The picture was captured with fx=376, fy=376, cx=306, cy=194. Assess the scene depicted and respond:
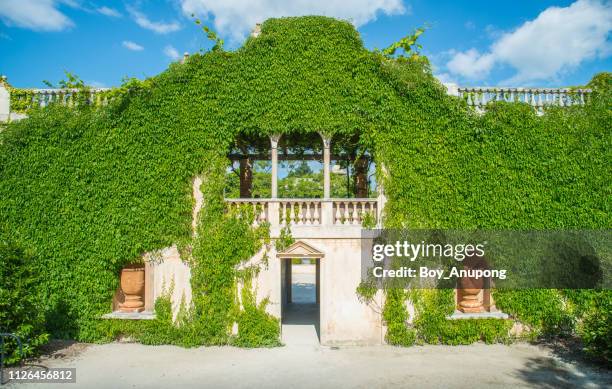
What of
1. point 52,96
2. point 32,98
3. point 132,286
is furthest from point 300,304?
point 32,98

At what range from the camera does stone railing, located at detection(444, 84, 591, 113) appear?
11395 mm

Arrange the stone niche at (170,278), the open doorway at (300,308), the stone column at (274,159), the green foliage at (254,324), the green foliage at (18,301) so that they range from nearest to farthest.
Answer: the green foliage at (18,301) → the green foliage at (254,324) → the stone niche at (170,278) → the stone column at (274,159) → the open doorway at (300,308)

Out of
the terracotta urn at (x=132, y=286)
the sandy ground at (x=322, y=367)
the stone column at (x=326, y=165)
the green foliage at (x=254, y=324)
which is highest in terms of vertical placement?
the stone column at (x=326, y=165)

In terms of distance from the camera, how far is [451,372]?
898 centimetres

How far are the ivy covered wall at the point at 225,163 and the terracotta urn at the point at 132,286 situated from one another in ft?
1.16

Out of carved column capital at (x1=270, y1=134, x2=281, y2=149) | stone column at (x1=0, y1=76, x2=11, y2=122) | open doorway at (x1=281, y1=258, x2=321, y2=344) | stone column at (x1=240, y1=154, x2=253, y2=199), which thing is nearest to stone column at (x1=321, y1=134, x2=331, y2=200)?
carved column capital at (x1=270, y1=134, x2=281, y2=149)

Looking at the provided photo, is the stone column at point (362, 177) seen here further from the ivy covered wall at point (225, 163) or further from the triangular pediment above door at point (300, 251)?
the triangular pediment above door at point (300, 251)

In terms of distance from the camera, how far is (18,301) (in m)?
9.12

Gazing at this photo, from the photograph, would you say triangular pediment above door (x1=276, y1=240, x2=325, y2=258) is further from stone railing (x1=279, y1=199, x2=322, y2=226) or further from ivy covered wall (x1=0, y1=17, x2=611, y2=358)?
ivy covered wall (x1=0, y1=17, x2=611, y2=358)

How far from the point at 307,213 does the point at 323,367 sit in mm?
4159

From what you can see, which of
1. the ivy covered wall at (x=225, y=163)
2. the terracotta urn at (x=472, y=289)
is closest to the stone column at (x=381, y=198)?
the ivy covered wall at (x=225, y=163)

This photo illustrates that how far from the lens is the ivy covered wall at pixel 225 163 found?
10906 millimetres

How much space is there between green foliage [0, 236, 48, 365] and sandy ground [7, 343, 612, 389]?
0.68 metres

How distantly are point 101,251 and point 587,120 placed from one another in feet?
49.0
